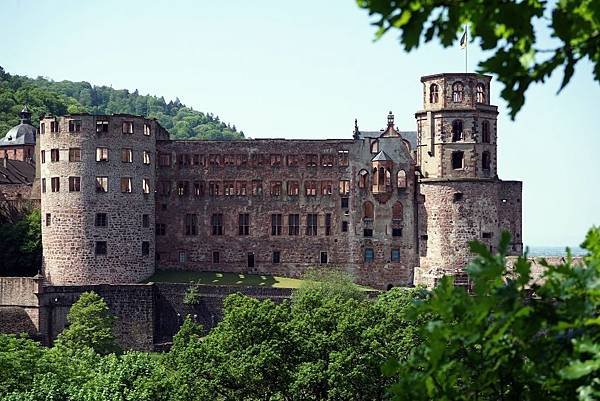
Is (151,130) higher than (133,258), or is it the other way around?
(151,130)

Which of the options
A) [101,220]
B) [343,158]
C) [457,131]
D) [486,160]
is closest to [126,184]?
[101,220]

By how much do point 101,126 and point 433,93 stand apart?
2130 centimetres

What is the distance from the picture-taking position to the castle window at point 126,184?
72812mm

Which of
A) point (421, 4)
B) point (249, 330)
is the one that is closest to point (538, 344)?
point (421, 4)

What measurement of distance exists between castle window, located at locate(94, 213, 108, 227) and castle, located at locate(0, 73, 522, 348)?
90 mm

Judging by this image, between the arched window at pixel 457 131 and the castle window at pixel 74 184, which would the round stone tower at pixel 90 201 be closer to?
the castle window at pixel 74 184

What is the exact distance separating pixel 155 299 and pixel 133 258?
13.3 feet

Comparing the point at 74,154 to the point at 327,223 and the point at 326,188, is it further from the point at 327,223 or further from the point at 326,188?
the point at 327,223

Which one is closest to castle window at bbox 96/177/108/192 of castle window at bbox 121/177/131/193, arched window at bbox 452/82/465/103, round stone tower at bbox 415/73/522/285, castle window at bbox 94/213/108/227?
castle window at bbox 121/177/131/193

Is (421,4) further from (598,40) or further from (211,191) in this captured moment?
(211,191)

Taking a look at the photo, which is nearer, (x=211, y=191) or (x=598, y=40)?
(x=598, y=40)

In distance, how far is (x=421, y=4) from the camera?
948 centimetres

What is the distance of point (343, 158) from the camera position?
77562 mm

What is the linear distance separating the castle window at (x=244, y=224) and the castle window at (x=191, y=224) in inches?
120
